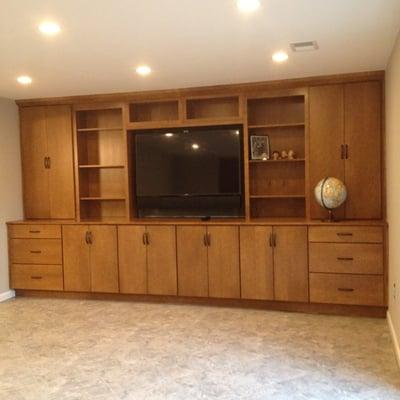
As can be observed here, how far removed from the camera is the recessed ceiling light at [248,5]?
8.42 feet

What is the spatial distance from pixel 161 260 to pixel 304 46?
259 centimetres

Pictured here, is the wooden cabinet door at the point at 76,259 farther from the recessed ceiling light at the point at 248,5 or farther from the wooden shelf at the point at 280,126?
the recessed ceiling light at the point at 248,5

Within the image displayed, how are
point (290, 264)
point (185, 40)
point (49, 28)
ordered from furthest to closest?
point (290, 264)
point (185, 40)
point (49, 28)

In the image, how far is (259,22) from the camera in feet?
9.48

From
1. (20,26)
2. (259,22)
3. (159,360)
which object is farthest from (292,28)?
(159,360)

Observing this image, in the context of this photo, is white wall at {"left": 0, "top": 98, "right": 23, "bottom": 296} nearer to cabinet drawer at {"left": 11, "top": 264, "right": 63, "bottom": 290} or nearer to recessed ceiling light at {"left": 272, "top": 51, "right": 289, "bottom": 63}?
cabinet drawer at {"left": 11, "top": 264, "right": 63, "bottom": 290}

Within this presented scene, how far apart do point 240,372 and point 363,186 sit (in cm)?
234

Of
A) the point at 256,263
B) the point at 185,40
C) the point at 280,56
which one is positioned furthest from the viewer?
the point at 256,263

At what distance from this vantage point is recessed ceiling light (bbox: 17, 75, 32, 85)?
426cm

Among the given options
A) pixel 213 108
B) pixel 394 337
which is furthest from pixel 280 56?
pixel 394 337

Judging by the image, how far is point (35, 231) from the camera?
5.25 m

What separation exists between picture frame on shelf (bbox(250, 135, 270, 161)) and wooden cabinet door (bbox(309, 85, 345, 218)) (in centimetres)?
49

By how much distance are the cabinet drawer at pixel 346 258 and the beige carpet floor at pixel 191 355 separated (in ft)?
1.50

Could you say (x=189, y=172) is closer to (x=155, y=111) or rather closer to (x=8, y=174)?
(x=155, y=111)
